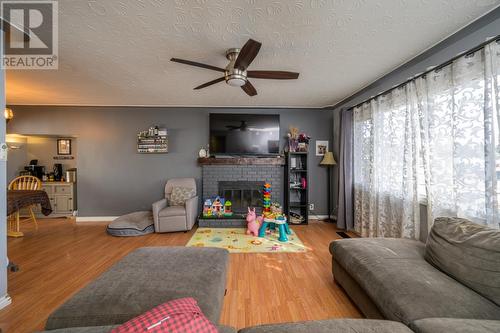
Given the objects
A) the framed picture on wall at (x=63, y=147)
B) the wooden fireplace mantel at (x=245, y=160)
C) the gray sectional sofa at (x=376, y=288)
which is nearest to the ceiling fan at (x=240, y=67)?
the gray sectional sofa at (x=376, y=288)

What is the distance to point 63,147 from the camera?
4.62m

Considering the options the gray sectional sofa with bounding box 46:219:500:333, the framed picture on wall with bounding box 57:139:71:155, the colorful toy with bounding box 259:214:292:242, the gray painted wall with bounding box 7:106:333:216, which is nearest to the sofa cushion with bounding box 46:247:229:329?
the gray sectional sofa with bounding box 46:219:500:333

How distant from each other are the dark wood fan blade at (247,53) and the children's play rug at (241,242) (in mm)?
2253

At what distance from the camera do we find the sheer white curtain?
1486 millimetres

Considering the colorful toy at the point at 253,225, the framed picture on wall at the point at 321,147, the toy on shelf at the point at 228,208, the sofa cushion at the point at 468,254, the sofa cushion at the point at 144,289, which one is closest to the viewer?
the sofa cushion at the point at 144,289

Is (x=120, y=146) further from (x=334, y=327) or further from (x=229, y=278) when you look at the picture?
(x=334, y=327)

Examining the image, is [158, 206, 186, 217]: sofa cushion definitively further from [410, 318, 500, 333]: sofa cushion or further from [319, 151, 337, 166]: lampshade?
[410, 318, 500, 333]: sofa cushion

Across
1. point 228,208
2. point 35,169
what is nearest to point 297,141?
point 228,208

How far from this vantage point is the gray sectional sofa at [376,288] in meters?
0.92

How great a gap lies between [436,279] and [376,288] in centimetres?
38

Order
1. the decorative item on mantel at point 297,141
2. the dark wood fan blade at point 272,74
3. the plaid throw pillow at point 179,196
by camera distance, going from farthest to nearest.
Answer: the decorative item on mantel at point 297,141, the plaid throw pillow at point 179,196, the dark wood fan blade at point 272,74

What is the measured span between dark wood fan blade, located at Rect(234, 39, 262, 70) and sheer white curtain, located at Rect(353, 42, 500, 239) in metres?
1.77

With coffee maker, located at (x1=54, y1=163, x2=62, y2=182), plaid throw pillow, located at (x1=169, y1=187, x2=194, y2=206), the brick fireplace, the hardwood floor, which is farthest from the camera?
coffee maker, located at (x1=54, y1=163, x2=62, y2=182)

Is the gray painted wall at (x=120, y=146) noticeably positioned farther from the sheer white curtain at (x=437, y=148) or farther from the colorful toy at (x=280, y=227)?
the sheer white curtain at (x=437, y=148)
